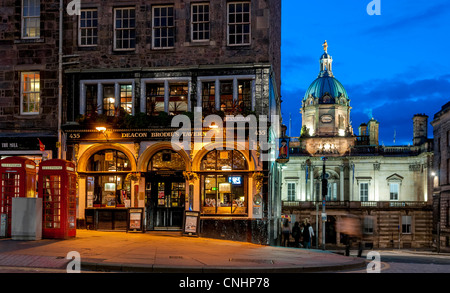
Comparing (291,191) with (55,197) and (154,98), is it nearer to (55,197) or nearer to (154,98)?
(154,98)

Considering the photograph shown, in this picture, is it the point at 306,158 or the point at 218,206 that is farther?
the point at 306,158

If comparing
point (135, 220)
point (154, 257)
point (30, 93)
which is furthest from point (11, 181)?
point (30, 93)

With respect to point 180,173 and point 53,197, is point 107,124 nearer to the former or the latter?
point 180,173

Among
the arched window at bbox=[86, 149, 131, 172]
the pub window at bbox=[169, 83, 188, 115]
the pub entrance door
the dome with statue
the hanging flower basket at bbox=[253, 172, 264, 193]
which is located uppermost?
the dome with statue

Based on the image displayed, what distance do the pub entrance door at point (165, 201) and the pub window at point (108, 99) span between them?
3777 millimetres

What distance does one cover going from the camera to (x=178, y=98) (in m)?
25.7

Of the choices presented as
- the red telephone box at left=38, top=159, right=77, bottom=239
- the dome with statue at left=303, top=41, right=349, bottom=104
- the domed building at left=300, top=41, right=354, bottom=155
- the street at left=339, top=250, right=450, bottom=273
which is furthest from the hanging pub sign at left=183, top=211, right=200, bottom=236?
the dome with statue at left=303, top=41, right=349, bottom=104

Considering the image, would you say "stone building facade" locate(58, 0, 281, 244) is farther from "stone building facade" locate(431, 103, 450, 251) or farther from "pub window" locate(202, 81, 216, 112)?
"stone building facade" locate(431, 103, 450, 251)

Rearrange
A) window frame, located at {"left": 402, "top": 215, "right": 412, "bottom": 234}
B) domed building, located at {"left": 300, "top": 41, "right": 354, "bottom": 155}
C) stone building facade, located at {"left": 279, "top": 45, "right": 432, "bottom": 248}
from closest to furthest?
stone building facade, located at {"left": 279, "top": 45, "right": 432, "bottom": 248} → window frame, located at {"left": 402, "top": 215, "right": 412, "bottom": 234} → domed building, located at {"left": 300, "top": 41, "right": 354, "bottom": 155}

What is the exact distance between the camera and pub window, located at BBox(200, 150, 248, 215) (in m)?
24.6

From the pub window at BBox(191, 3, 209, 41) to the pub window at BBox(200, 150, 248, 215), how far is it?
17.8 feet

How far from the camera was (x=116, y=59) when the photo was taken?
1028 inches
